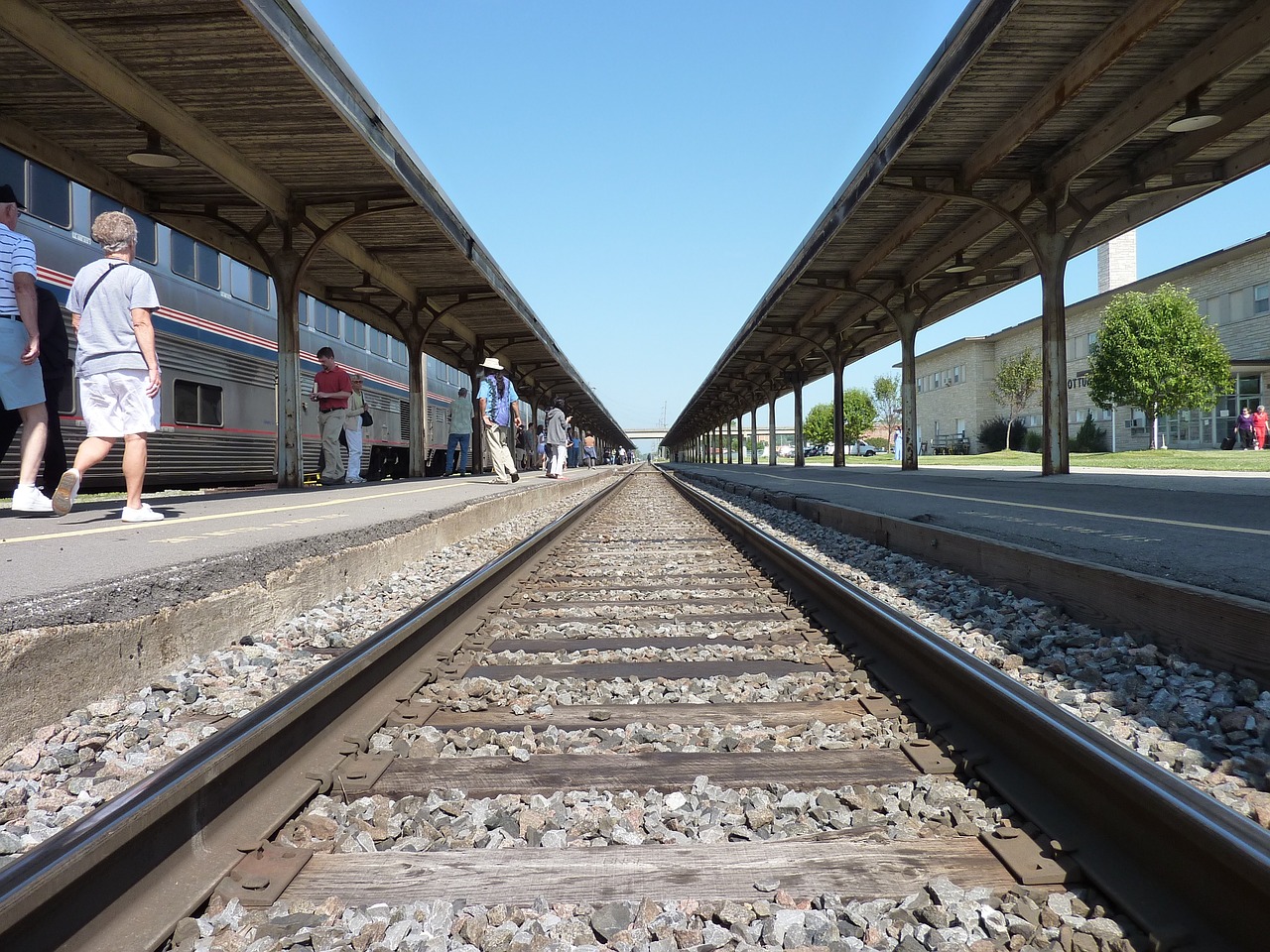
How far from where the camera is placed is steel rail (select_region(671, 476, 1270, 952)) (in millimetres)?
1424

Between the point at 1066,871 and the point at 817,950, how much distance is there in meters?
0.62

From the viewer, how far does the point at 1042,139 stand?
12.1 meters

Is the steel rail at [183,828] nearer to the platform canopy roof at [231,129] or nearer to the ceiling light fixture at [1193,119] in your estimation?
the platform canopy roof at [231,129]

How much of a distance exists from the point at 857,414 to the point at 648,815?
10680 cm

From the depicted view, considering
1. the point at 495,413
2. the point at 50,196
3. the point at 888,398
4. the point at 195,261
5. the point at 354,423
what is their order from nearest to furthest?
1. the point at 50,196
2. the point at 195,261
3. the point at 495,413
4. the point at 354,423
5. the point at 888,398

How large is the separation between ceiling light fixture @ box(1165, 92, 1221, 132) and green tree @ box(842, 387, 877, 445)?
296 feet

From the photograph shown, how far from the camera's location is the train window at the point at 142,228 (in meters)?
10.8

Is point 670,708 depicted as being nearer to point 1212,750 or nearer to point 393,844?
point 393,844

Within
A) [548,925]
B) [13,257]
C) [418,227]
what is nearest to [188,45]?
[13,257]

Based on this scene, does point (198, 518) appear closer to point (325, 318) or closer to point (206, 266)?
point (206, 266)

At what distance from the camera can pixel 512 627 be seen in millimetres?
4355

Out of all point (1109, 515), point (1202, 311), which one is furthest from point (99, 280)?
point (1202, 311)

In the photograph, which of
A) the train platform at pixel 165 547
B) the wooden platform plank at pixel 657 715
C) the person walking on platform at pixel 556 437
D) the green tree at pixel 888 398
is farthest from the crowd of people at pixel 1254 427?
the green tree at pixel 888 398

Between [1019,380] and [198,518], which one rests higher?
[1019,380]
